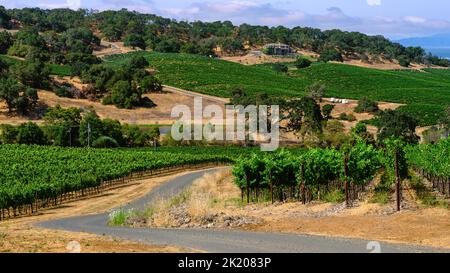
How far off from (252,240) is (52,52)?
454 ft

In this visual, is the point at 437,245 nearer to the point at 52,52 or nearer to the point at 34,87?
the point at 34,87

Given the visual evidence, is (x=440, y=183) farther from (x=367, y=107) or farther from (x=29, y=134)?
(x=367, y=107)

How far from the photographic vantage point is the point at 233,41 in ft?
652

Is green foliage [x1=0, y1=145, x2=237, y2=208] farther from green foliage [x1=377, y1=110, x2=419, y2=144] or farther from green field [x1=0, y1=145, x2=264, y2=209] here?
green foliage [x1=377, y1=110, x2=419, y2=144]

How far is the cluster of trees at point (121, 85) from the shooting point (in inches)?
4374

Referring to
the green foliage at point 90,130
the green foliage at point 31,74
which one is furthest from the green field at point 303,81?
the green foliage at point 90,130

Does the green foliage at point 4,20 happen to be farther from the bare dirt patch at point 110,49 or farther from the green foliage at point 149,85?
the green foliage at point 149,85

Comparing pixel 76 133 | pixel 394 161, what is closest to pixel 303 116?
pixel 76 133

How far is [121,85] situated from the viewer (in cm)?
11200

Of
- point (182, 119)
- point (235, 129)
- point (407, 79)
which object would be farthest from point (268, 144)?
point (407, 79)

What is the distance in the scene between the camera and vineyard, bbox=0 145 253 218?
156ft

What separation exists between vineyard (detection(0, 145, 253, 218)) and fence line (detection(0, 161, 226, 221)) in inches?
6.3

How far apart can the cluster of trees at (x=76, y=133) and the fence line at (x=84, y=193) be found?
1435 centimetres

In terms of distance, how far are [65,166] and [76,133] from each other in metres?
24.4
